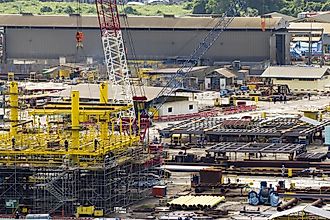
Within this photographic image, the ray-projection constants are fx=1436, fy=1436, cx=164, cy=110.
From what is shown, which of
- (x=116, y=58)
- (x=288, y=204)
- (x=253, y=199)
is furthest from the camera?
(x=116, y=58)

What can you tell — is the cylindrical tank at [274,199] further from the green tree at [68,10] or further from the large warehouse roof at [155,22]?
the green tree at [68,10]

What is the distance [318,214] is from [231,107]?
1047 inches

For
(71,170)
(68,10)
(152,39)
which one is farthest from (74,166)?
(68,10)

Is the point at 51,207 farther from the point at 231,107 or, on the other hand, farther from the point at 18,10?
the point at 18,10

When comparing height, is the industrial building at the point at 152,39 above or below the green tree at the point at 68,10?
below

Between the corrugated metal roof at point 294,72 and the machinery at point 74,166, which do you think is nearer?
the machinery at point 74,166

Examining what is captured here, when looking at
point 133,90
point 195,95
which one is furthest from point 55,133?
point 195,95

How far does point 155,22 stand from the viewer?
7400 cm

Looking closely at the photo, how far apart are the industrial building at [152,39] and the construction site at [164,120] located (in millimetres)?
71

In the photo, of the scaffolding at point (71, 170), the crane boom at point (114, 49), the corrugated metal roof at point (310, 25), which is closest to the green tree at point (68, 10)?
the corrugated metal roof at point (310, 25)

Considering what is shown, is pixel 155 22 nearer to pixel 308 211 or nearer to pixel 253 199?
pixel 253 199

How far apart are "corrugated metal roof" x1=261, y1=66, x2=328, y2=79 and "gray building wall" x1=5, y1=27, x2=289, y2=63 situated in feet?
17.1

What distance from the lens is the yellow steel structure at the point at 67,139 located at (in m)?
33.0

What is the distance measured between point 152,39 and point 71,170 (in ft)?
135
